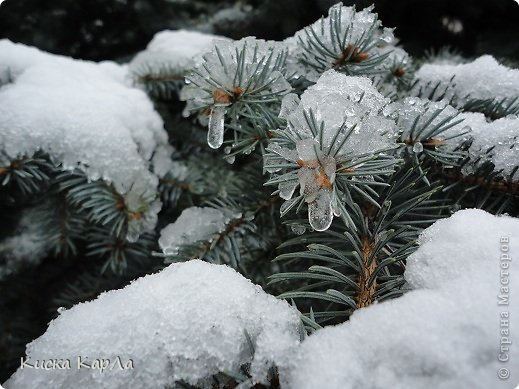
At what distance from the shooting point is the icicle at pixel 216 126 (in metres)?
0.65

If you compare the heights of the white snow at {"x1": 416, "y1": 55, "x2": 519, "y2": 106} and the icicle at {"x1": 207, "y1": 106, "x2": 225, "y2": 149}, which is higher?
the white snow at {"x1": 416, "y1": 55, "x2": 519, "y2": 106}

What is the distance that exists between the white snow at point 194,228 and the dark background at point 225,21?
0.80m

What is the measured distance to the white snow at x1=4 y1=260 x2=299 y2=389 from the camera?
1.43 ft

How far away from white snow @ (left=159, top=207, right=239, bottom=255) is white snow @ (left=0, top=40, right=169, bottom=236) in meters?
0.10

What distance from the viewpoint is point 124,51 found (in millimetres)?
1488

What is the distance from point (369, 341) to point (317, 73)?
0.46m

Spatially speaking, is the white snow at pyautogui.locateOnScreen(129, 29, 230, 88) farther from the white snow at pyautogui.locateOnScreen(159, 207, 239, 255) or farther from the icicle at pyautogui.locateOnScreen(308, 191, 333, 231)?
the icicle at pyautogui.locateOnScreen(308, 191, 333, 231)

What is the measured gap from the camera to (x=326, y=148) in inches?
19.4

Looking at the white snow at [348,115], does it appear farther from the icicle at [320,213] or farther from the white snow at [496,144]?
the white snow at [496,144]

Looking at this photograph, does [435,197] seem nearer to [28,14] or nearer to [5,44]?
[5,44]

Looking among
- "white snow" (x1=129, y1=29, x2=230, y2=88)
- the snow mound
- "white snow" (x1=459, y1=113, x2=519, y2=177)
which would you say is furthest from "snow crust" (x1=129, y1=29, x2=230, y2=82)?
"white snow" (x1=459, y1=113, x2=519, y2=177)

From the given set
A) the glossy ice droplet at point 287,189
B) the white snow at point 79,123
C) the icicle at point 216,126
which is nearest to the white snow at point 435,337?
→ the glossy ice droplet at point 287,189

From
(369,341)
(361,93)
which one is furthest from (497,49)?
(369,341)

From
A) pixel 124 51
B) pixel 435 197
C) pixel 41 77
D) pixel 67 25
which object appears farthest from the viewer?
pixel 124 51
